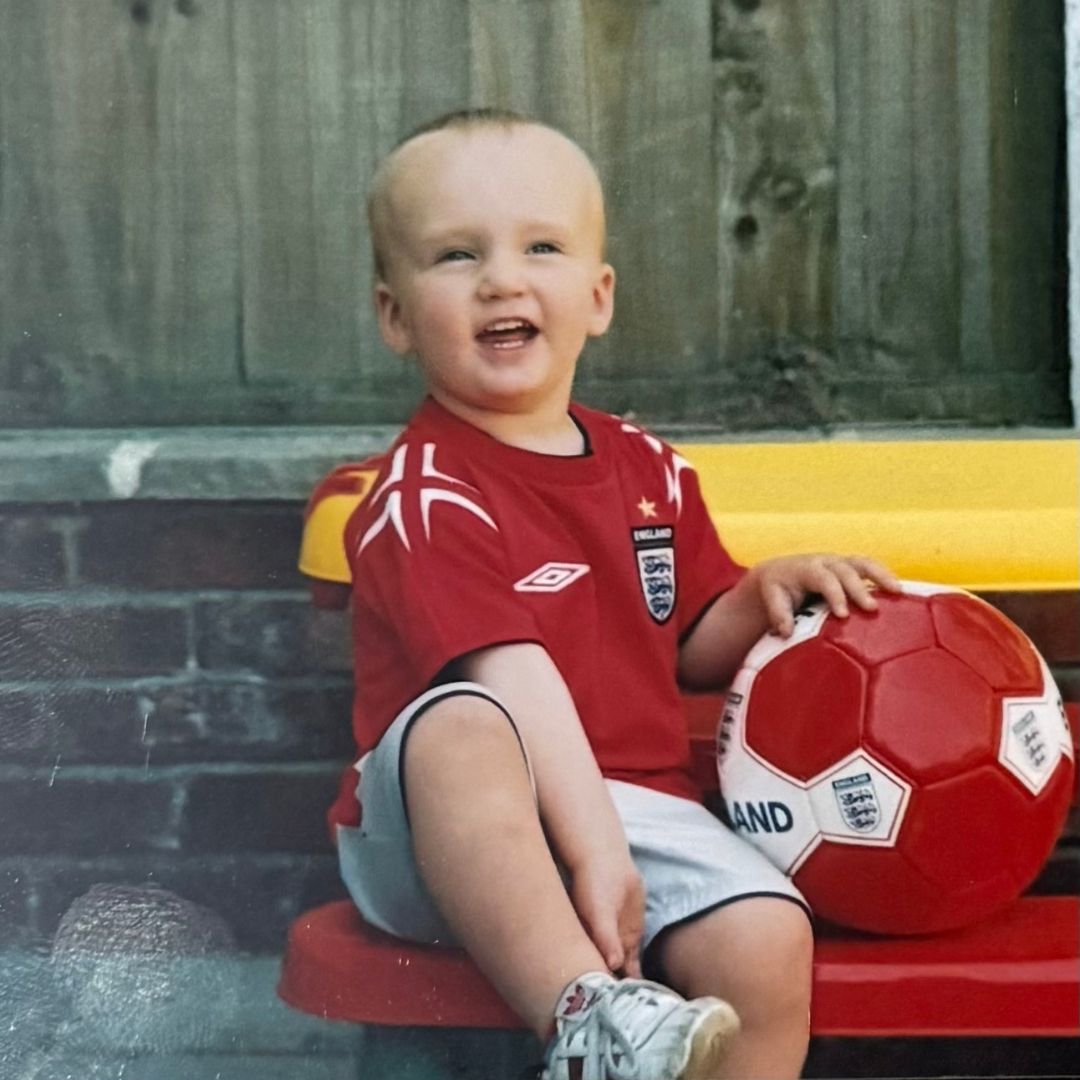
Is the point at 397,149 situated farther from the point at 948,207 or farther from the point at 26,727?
the point at 26,727

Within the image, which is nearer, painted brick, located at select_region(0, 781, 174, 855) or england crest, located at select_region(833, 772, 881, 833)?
england crest, located at select_region(833, 772, 881, 833)

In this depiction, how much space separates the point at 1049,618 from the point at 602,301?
0.59 m

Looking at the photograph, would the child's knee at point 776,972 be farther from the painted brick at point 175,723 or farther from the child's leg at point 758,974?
the painted brick at point 175,723

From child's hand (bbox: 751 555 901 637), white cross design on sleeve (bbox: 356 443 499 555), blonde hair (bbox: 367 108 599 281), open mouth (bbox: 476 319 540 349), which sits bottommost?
child's hand (bbox: 751 555 901 637)

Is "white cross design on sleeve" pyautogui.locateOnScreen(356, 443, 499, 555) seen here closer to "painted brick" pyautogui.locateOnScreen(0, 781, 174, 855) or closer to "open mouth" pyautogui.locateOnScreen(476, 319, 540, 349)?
"open mouth" pyautogui.locateOnScreen(476, 319, 540, 349)

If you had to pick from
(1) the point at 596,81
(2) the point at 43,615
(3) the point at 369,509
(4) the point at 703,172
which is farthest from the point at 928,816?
(2) the point at 43,615

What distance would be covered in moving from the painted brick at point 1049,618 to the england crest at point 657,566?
1.07ft

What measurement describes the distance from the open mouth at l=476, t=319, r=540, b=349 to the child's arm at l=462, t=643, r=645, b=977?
12.2 inches

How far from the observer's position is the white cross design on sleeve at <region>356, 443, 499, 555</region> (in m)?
1.50

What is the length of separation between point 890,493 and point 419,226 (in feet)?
1.94

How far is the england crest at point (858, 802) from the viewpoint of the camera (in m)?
1.41

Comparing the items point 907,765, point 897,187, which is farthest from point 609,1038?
point 897,187

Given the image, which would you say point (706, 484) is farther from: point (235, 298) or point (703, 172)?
point (235, 298)

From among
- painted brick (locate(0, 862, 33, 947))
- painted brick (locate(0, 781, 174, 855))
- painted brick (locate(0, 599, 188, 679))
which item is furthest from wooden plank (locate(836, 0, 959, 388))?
painted brick (locate(0, 862, 33, 947))
